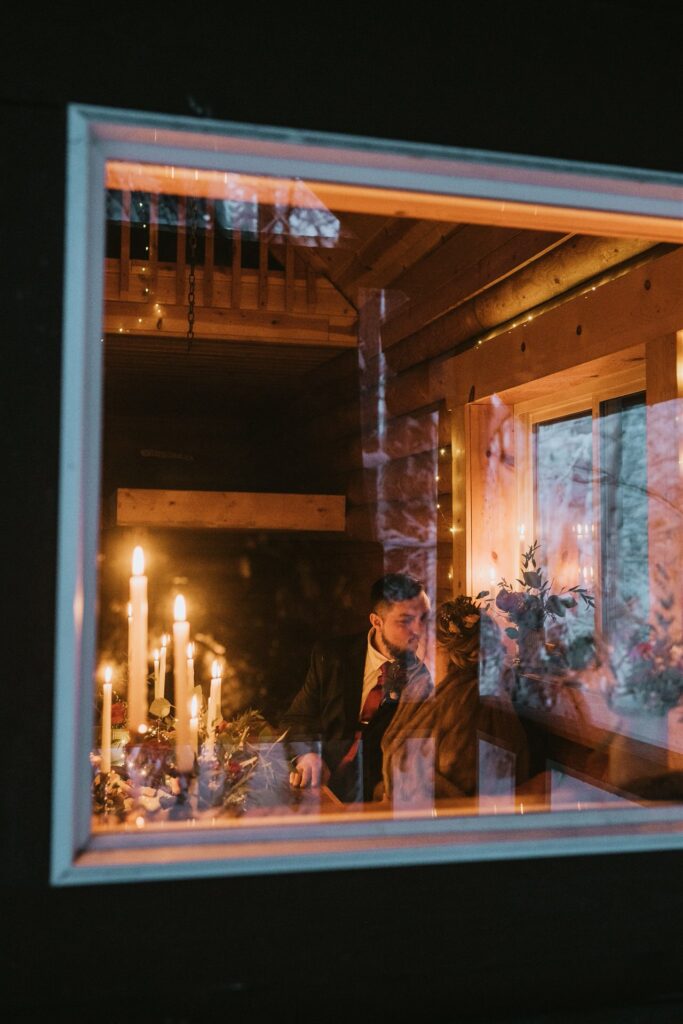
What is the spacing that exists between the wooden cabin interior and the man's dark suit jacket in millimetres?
460

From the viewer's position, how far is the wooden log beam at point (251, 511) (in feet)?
17.3

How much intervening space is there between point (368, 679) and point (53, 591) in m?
2.47

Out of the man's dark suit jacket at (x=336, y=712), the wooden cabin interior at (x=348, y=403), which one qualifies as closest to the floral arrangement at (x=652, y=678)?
the wooden cabin interior at (x=348, y=403)

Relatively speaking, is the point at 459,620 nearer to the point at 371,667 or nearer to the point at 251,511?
the point at 371,667

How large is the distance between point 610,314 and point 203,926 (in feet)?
7.01

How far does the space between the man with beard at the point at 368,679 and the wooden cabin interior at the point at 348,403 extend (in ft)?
1.39

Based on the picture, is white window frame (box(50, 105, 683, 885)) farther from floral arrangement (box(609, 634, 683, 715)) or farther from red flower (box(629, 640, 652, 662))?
red flower (box(629, 640, 652, 662))

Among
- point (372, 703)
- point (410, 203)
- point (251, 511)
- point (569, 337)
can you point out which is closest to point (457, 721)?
point (372, 703)

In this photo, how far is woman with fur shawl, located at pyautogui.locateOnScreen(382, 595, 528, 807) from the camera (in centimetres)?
282

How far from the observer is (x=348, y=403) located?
5348 millimetres

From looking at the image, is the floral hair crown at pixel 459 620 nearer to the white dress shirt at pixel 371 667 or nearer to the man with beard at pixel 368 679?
the man with beard at pixel 368 679

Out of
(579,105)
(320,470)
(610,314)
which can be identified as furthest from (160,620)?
(579,105)

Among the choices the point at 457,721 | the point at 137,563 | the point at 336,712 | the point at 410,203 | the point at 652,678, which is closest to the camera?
the point at 410,203

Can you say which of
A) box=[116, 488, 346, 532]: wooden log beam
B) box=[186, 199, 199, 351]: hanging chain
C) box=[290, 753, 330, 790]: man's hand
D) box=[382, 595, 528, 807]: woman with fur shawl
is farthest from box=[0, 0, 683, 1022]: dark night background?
box=[116, 488, 346, 532]: wooden log beam
